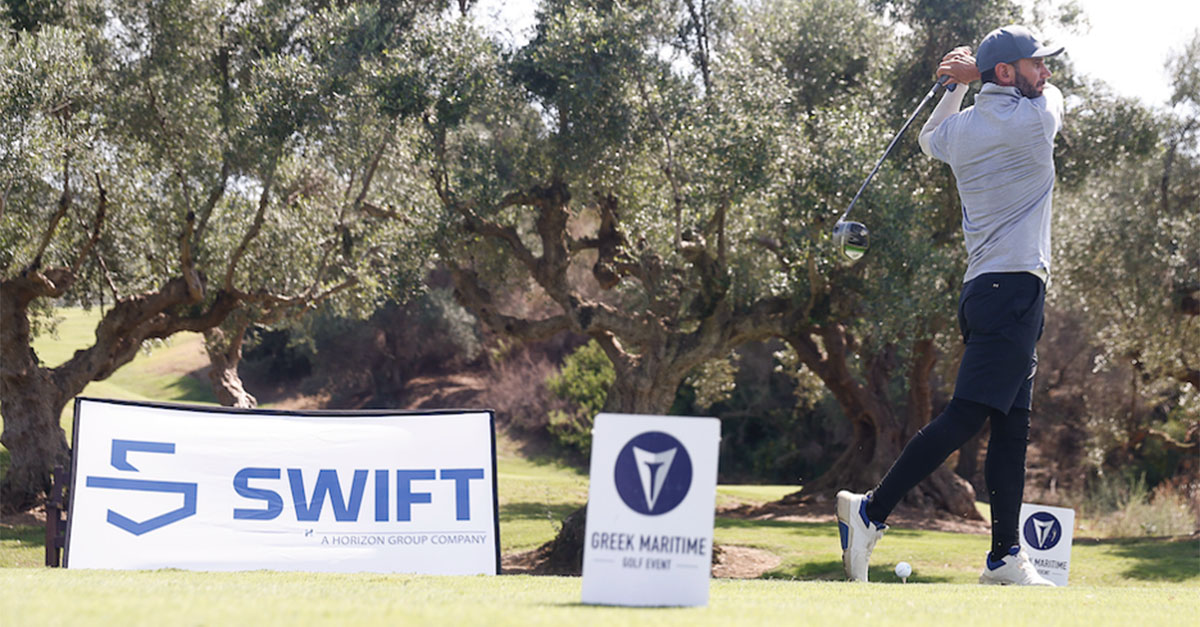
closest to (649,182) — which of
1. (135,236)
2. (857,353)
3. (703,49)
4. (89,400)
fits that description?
(703,49)

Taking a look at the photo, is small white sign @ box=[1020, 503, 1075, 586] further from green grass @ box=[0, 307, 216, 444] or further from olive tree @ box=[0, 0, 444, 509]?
green grass @ box=[0, 307, 216, 444]

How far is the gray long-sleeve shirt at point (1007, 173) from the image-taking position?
5.55 m

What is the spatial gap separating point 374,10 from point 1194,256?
1324 cm

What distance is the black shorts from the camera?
5.46 meters

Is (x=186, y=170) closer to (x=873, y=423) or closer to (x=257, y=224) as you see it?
(x=257, y=224)

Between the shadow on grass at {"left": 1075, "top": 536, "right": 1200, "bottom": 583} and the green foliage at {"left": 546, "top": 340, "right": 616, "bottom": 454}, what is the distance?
1942 centimetres

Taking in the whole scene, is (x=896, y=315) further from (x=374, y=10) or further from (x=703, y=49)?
(x=374, y=10)

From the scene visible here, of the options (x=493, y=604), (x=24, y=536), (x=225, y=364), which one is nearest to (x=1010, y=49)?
(x=493, y=604)

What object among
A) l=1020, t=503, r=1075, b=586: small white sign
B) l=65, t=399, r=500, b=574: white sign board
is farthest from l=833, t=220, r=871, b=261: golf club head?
l=65, t=399, r=500, b=574: white sign board

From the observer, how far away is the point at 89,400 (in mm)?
7500

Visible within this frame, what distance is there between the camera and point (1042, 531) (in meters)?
7.67

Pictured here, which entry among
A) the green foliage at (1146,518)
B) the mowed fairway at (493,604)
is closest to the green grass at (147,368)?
the green foliage at (1146,518)

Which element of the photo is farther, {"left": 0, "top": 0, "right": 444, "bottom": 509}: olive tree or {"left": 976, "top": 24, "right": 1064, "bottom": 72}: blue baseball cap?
{"left": 0, "top": 0, "right": 444, "bottom": 509}: olive tree

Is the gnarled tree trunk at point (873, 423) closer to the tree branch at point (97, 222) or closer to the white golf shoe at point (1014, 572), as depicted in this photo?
the tree branch at point (97, 222)
